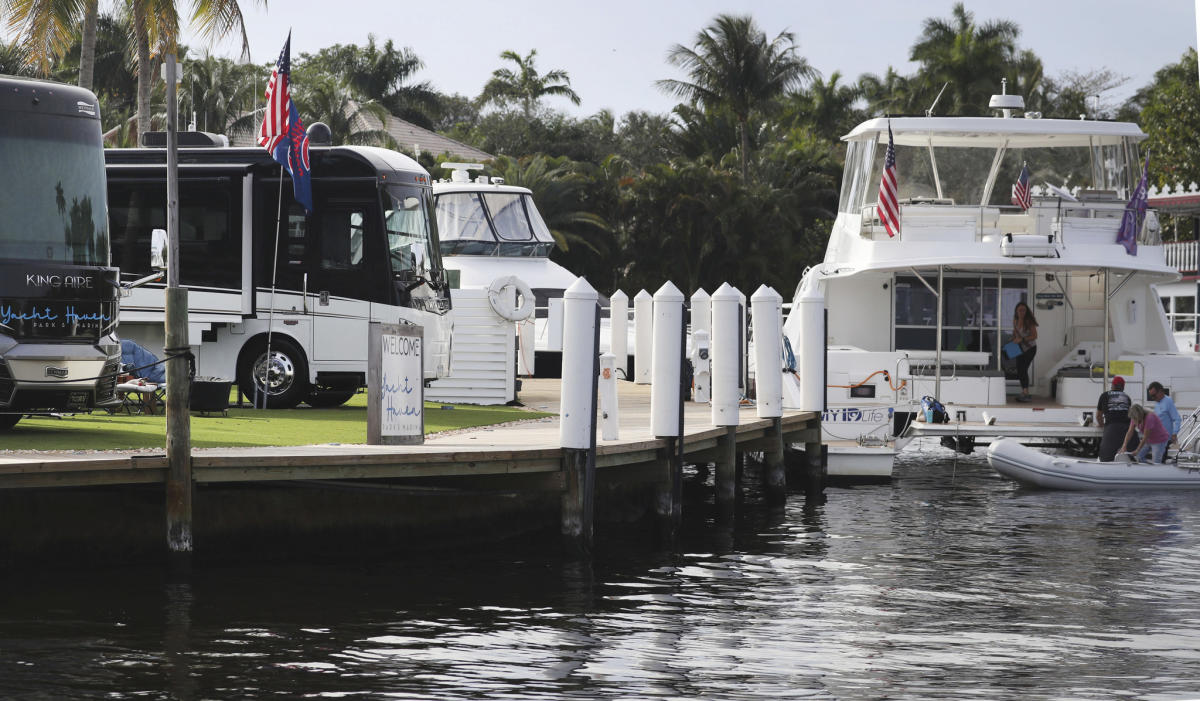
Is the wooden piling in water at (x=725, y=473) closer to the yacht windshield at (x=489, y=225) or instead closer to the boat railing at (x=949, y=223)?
the boat railing at (x=949, y=223)

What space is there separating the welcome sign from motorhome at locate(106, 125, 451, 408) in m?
5.22

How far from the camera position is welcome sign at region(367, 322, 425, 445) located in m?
12.9

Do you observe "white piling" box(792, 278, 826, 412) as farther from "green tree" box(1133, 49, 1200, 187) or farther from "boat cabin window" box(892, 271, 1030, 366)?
"green tree" box(1133, 49, 1200, 187)

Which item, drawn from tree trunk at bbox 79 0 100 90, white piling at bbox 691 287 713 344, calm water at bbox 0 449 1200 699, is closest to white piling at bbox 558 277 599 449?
calm water at bbox 0 449 1200 699

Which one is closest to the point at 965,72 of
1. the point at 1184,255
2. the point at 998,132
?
the point at 1184,255

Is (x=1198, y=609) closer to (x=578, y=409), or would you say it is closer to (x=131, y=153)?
(x=578, y=409)

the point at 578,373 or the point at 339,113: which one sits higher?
the point at 339,113

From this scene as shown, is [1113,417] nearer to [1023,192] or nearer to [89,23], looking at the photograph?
[1023,192]

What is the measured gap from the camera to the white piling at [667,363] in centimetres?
1472

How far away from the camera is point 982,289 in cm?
2244

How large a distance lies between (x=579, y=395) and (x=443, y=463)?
1.43 metres

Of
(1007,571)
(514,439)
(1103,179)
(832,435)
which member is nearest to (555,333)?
(832,435)

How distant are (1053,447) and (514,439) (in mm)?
15042

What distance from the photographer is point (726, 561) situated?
14.4 m
